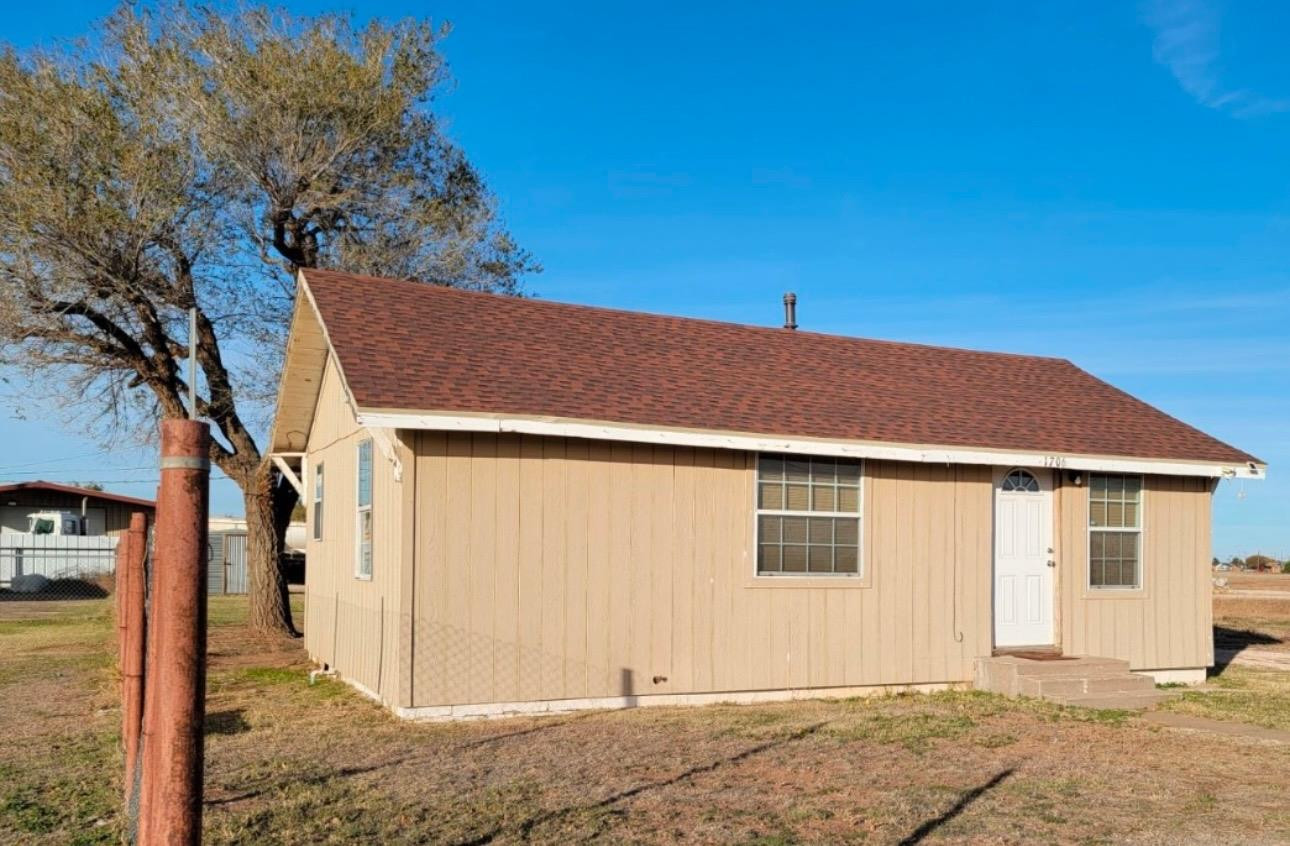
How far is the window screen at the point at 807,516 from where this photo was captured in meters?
11.7

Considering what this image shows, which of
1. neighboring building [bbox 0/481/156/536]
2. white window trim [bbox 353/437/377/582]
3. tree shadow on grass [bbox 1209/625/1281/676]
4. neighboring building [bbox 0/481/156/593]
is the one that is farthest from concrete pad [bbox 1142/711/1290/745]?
neighboring building [bbox 0/481/156/536]

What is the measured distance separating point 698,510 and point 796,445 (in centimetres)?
112

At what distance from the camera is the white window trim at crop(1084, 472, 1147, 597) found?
44.0 ft

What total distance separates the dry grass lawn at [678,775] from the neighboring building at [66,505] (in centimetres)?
2564

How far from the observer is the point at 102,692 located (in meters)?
11.9

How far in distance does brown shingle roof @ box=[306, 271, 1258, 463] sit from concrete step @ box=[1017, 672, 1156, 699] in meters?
2.42

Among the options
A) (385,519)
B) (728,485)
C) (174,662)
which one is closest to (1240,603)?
(728,485)

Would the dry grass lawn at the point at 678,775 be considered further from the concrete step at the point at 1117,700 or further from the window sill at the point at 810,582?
the window sill at the point at 810,582

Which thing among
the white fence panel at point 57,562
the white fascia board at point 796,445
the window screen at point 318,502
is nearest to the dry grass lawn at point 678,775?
the white fascia board at point 796,445

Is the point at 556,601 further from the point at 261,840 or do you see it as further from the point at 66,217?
the point at 66,217

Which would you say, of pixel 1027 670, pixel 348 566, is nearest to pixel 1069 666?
pixel 1027 670

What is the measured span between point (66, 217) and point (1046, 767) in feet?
45.4

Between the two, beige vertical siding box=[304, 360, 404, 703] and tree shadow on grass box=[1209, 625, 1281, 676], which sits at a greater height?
beige vertical siding box=[304, 360, 404, 703]

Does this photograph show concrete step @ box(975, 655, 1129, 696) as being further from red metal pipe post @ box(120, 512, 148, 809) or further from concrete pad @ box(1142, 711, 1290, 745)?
red metal pipe post @ box(120, 512, 148, 809)
